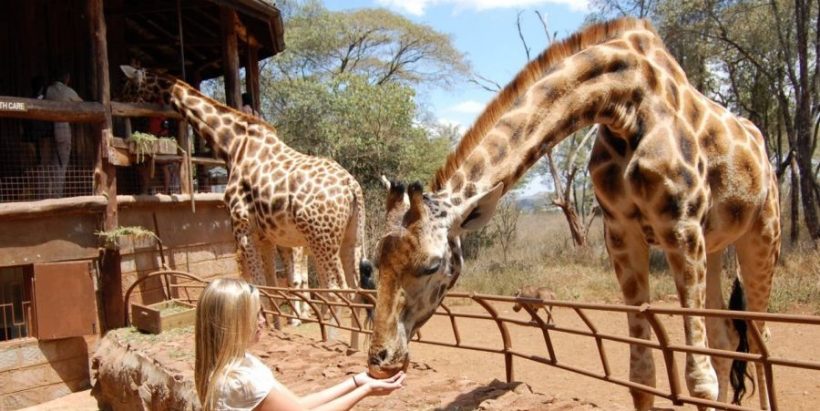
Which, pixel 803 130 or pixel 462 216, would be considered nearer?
pixel 462 216

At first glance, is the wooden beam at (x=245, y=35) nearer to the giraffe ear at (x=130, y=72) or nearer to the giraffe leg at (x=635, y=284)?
the giraffe ear at (x=130, y=72)

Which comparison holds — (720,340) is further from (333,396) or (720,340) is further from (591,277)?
(591,277)

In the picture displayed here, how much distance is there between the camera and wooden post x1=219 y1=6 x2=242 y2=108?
9570 millimetres

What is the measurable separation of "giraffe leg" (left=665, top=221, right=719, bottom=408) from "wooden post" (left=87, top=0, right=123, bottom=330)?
6931 mm

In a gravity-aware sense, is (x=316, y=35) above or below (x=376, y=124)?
above

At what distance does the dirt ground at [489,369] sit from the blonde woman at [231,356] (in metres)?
1.70

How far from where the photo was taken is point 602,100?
3301mm

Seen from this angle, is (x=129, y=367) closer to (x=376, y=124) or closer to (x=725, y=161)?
(x=725, y=161)

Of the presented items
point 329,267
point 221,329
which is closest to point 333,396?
point 221,329

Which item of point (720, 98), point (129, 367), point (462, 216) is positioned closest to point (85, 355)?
point (129, 367)

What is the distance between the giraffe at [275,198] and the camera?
7.09 meters

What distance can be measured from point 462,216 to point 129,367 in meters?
4.60

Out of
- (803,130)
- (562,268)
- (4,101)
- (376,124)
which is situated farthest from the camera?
(376,124)

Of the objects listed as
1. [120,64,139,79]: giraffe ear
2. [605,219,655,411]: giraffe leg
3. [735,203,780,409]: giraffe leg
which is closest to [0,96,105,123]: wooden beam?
[120,64,139,79]: giraffe ear
